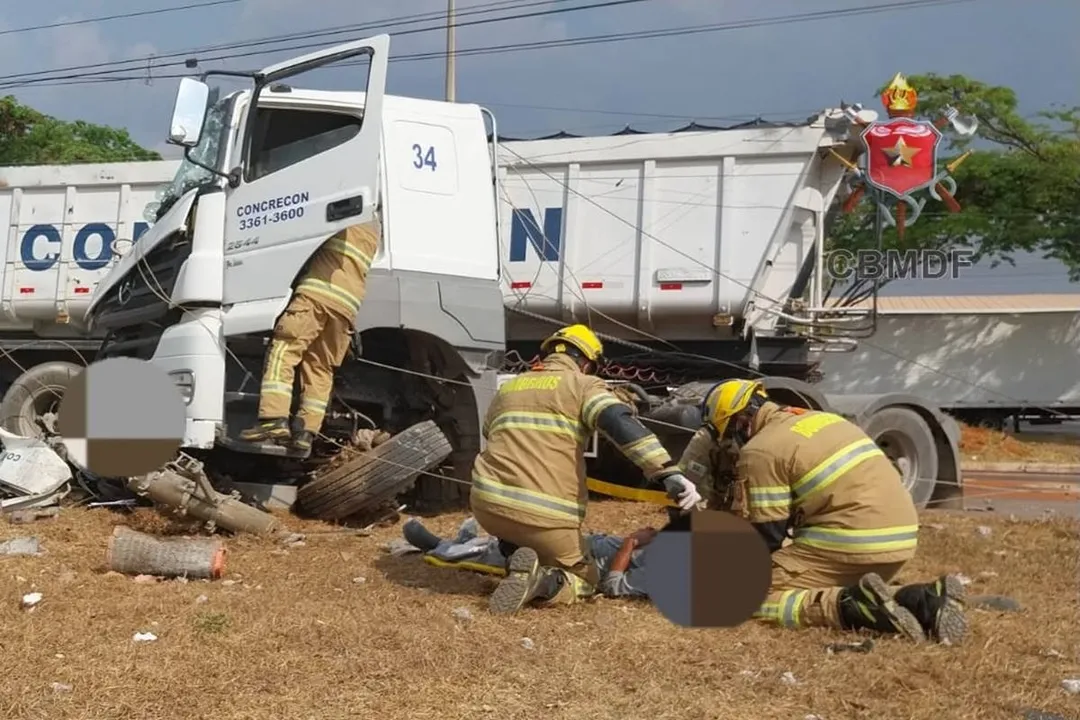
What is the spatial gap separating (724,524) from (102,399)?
352 cm

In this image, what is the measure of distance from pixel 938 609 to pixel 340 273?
3.47m

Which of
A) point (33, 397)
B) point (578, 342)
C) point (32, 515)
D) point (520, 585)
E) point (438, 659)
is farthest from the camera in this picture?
point (33, 397)

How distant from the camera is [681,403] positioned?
23.6 feet

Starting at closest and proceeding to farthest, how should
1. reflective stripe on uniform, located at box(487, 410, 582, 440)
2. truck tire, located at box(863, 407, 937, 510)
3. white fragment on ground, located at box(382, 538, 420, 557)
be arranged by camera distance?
reflective stripe on uniform, located at box(487, 410, 582, 440) → white fragment on ground, located at box(382, 538, 420, 557) → truck tire, located at box(863, 407, 937, 510)

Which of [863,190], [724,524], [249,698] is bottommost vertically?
[249,698]

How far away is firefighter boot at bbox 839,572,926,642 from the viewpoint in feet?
12.4

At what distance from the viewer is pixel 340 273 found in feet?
19.0

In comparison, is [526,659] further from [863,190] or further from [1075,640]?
[863,190]

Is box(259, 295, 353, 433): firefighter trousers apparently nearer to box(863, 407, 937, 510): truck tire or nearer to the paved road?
box(863, 407, 937, 510): truck tire

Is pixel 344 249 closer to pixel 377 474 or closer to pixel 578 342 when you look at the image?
pixel 377 474

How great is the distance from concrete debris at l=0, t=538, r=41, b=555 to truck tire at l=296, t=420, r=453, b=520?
1.47 meters

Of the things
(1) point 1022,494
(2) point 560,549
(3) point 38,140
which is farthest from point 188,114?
(3) point 38,140

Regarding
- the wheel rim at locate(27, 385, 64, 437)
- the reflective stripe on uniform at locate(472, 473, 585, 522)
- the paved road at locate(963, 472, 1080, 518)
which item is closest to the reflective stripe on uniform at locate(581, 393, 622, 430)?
the reflective stripe on uniform at locate(472, 473, 585, 522)

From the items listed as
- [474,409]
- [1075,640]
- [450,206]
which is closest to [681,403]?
[474,409]
